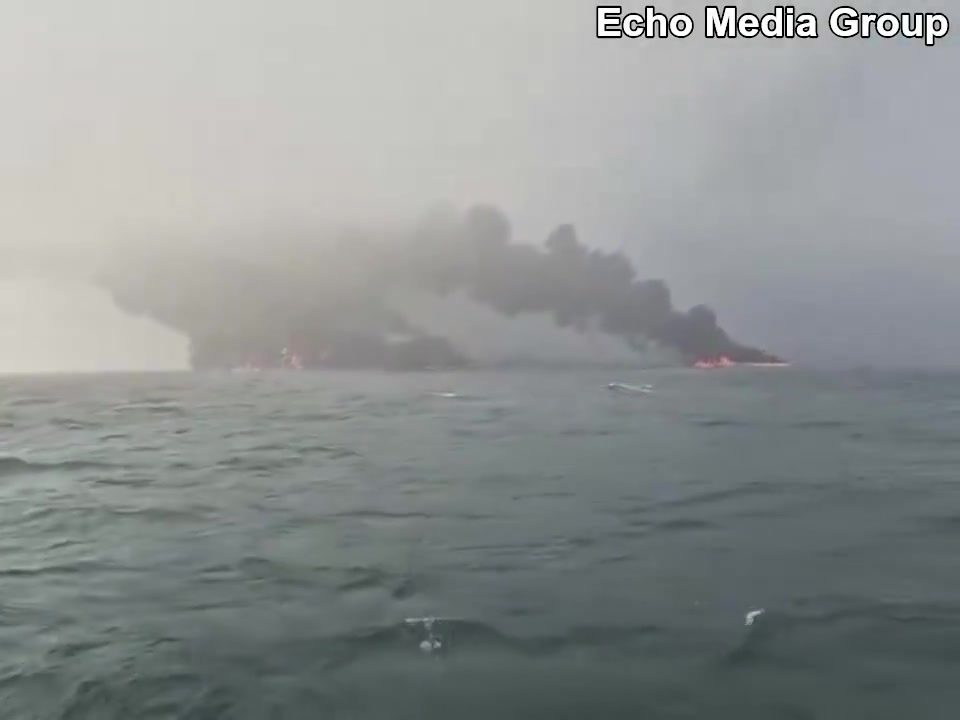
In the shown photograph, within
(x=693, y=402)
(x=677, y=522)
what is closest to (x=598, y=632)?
(x=677, y=522)

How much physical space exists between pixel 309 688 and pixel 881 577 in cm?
741

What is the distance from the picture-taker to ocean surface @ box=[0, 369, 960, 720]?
7051 millimetres

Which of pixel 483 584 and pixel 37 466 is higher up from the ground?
pixel 483 584

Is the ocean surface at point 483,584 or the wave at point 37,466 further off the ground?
the ocean surface at point 483,584

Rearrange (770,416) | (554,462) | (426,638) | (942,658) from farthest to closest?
(770,416) → (554,462) → (426,638) → (942,658)

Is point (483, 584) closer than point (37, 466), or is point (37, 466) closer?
point (483, 584)

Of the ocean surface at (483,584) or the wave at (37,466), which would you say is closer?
the ocean surface at (483,584)

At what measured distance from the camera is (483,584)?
10.1 m

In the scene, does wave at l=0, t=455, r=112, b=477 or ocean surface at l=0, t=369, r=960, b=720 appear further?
wave at l=0, t=455, r=112, b=477

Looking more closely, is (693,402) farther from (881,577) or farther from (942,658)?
(942,658)

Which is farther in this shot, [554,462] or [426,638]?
[554,462]

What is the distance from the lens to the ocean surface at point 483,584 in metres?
7.05

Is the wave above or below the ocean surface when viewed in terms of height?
below

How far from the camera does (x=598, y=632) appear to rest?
27.6 feet
